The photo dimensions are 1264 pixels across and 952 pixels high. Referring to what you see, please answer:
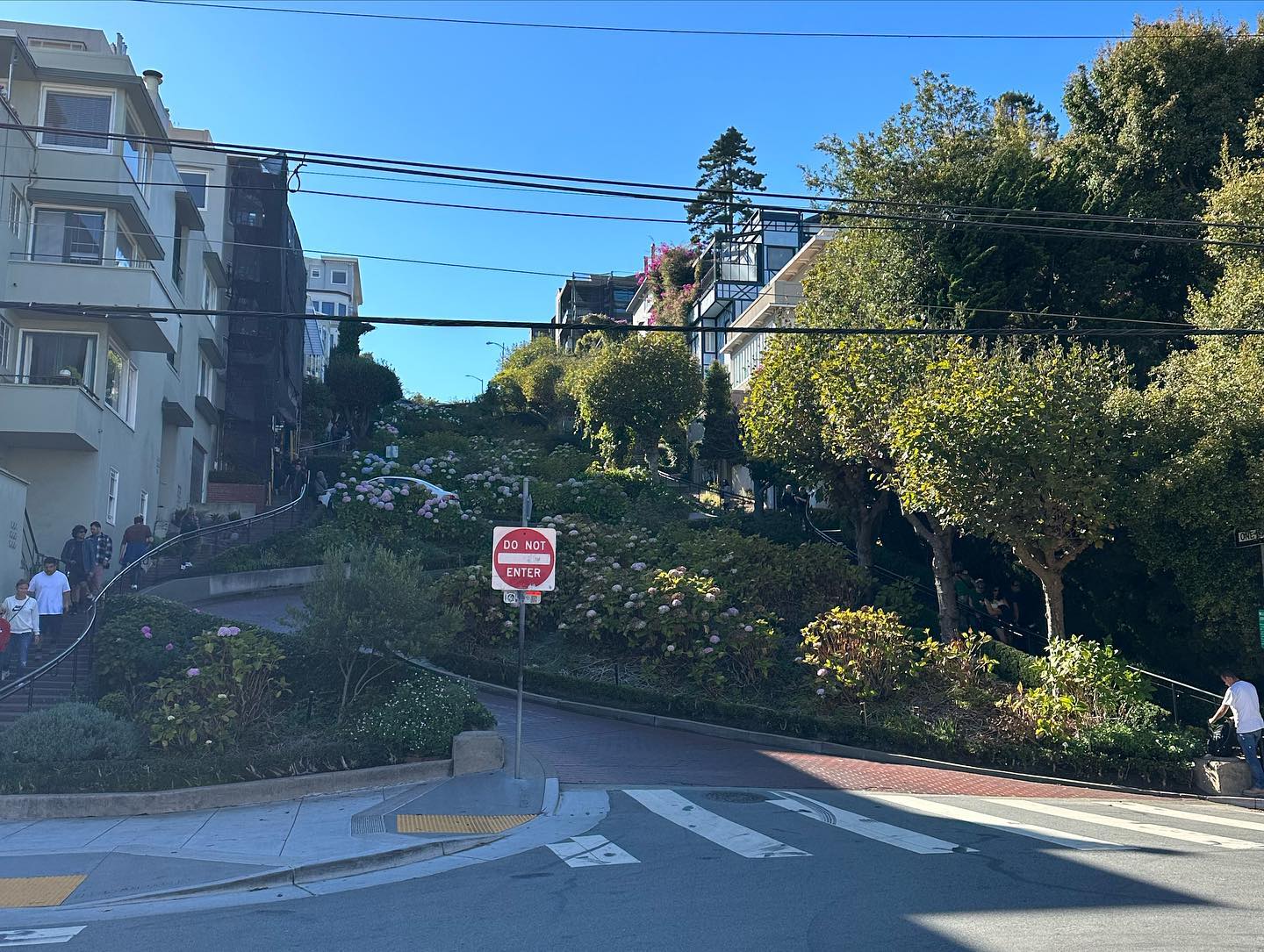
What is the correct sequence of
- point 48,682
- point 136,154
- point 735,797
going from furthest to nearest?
point 136,154 < point 48,682 < point 735,797

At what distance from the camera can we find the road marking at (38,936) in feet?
23.9

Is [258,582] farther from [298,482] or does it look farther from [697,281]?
[697,281]

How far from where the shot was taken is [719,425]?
4509 centimetres

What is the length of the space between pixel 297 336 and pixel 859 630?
1587 inches

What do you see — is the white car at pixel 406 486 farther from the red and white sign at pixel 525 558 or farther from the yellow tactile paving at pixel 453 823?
the yellow tactile paving at pixel 453 823

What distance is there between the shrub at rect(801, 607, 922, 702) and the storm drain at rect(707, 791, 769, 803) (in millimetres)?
4466

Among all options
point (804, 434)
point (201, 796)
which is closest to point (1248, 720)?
point (804, 434)

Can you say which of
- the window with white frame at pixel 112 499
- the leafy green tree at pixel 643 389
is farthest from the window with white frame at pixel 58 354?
the leafy green tree at pixel 643 389

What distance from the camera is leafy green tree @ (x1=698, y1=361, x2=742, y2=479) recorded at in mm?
44625

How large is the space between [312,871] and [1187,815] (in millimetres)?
9681

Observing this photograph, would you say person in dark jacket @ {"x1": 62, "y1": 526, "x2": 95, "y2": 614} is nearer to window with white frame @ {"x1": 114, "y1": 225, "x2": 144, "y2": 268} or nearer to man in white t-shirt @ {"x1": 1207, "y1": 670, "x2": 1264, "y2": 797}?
window with white frame @ {"x1": 114, "y1": 225, "x2": 144, "y2": 268}

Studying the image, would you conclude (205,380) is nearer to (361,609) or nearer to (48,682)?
(48,682)

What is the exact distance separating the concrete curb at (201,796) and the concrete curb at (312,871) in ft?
9.08

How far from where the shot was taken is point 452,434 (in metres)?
46.1
